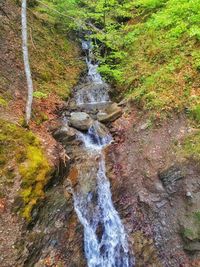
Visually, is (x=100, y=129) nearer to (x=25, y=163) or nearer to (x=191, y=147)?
(x=191, y=147)

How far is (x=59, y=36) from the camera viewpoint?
1454cm

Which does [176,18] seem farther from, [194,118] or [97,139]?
[97,139]

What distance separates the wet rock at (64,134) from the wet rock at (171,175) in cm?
324

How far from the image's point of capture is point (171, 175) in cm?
760

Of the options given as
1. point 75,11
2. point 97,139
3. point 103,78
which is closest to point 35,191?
point 97,139

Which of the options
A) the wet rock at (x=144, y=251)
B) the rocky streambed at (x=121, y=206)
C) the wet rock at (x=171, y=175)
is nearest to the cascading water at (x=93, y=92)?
the rocky streambed at (x=121, y=206)

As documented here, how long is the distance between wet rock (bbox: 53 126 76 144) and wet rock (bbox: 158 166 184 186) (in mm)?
3241

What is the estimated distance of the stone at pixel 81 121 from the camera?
31.8ft

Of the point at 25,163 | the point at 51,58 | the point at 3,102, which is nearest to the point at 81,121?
the point at 3,102

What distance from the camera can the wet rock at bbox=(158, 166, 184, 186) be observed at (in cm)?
750

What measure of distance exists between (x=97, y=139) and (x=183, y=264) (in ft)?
15.6

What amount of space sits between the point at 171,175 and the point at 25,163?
4.14 m

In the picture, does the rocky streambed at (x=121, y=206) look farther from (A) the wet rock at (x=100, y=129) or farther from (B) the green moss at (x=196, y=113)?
(A) the wet rock at (x=100, y=129)

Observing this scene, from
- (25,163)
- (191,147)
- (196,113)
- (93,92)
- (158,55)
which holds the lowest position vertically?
(191,147)
